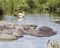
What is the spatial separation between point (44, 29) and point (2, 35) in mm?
808

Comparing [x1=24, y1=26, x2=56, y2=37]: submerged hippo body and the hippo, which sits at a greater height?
the hippo

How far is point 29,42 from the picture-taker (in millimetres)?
4262

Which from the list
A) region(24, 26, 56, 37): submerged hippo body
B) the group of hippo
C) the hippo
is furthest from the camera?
the hippo

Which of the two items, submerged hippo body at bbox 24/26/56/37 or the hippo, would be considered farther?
the hippo

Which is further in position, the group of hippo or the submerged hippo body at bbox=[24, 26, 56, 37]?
the submerged hippo body at bbox=[24, 26, 56, 37]

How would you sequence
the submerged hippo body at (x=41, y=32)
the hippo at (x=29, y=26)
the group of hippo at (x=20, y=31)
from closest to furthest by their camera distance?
1. the group of hippo at (x=20, y=31)
2. the submerged hippo body at (x=41, y=32)
3. the hippo at (x=29, y=26)

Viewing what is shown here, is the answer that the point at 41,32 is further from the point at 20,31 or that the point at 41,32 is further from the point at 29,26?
the point at 20,31

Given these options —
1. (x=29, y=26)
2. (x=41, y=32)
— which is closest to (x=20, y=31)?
(x=29, y=26)

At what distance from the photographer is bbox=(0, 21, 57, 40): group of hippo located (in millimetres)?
4418

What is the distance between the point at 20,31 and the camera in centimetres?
460

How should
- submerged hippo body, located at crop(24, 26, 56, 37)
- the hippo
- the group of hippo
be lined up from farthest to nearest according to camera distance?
the hippo < submerged hippo body, located at crop(24, 26, 56, 37) < the group of hippo

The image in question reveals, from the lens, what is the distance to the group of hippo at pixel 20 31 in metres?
4.42

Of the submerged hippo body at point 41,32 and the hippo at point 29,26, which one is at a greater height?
the hippo at point 29,26

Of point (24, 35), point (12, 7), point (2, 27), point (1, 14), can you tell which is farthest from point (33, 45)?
point (12, 7)
